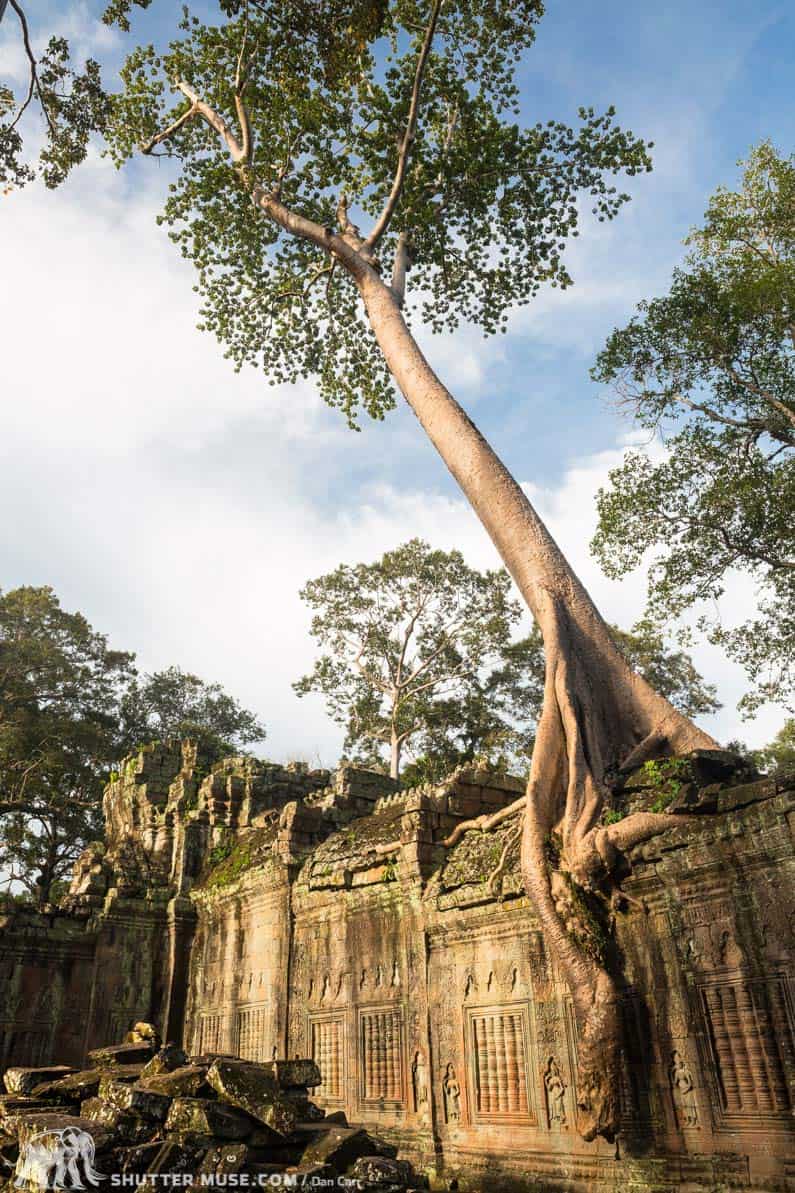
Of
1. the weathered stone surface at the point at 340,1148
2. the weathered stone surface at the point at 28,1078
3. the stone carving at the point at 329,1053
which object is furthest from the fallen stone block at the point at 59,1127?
the stone carving at the point at 329,1053

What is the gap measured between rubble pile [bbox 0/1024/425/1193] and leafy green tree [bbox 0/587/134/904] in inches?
744

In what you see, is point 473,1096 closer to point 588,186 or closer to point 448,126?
point 588,186

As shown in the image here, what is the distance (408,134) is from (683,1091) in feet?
37.2

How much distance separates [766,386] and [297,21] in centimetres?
933

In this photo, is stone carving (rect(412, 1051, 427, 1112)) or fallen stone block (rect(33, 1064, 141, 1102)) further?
stone carving (rect(412, 1051, 427, 1112))

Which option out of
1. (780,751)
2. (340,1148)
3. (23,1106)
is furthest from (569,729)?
(780,751)

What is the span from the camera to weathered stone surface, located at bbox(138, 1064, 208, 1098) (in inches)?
215

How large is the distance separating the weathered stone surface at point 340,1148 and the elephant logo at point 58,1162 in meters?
1.21

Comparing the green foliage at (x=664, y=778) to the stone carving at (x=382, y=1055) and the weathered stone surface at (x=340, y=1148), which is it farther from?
the stone carving at (x=382, y=1055)

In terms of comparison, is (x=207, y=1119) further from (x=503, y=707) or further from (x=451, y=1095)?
(x=503, y=707)

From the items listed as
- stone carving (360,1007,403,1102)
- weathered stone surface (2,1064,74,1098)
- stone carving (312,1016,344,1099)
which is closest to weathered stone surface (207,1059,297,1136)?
weathered stone surface (2,1064,74,1098)

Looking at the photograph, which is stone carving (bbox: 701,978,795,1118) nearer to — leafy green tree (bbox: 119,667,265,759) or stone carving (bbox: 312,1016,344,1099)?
stone carving (bbox: 312,1016,344,1099)

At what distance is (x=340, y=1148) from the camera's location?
512cm

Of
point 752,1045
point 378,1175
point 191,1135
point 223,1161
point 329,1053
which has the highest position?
point 329,1053
